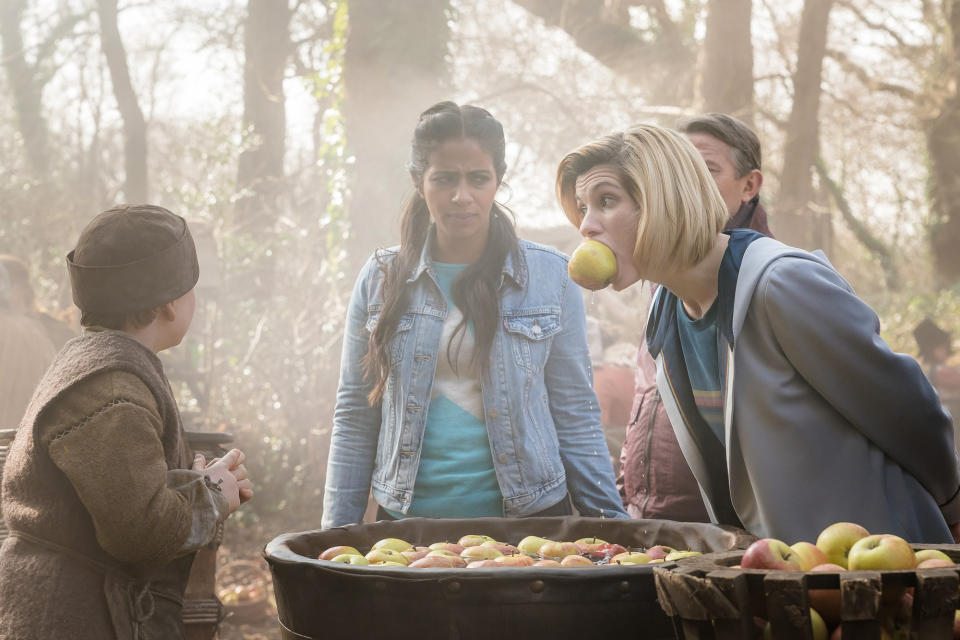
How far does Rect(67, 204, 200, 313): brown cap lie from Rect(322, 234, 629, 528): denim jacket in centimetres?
84

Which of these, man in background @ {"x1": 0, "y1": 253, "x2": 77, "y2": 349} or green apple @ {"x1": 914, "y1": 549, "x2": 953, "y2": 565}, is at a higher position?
man in background @ {"x1": 0, "y1": 253, "x2": 77, "y2": 349}

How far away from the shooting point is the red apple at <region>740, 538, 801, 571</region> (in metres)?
1.65

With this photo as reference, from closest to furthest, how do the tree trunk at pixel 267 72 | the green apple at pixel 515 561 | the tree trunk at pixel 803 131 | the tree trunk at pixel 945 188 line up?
the green apple at pixel 515 561
the tree trunk at pixel 803 131
the tree trunk at pixel 267 72
the tree trunk at pixel 945 188

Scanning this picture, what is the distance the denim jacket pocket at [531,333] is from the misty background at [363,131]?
63 cm

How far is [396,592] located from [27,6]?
21.0m

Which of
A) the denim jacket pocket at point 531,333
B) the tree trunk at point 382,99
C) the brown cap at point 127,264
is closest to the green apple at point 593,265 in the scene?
the denim jacket pocket at point 531,333

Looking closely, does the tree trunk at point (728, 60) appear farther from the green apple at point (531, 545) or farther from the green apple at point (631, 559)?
the green apple at point (631, 559)

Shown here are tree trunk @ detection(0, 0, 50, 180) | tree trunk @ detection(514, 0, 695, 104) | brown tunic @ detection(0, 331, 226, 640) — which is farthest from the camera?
tree trunk @ detection(0, 0, 50, 180)

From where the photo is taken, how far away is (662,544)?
99.3 inches

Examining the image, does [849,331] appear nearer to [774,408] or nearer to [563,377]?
[774,408]

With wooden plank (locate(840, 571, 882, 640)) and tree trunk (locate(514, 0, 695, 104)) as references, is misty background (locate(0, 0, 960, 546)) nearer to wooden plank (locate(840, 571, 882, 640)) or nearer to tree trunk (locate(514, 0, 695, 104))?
tree trunk (locate(514, 0, 695, 104))

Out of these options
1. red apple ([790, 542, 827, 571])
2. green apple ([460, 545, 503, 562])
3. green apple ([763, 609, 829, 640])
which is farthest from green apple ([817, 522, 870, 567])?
green apple ([460, 545, 503, 562])

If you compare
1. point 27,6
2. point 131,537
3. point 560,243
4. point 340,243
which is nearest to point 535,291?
point 131,537

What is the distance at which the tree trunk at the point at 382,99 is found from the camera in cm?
827
